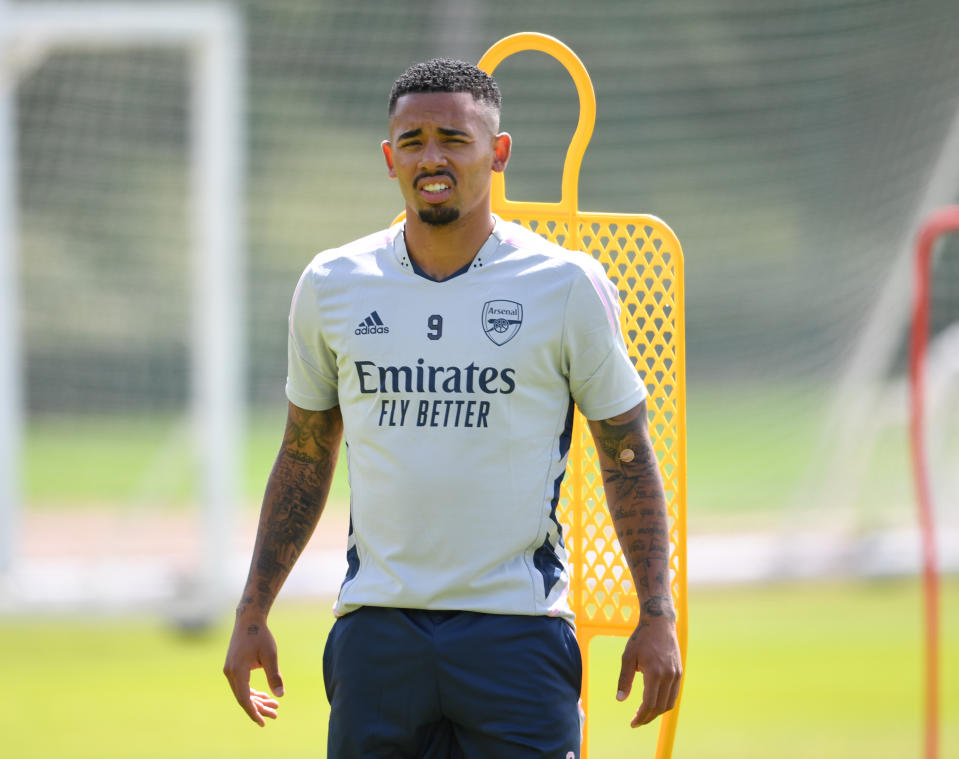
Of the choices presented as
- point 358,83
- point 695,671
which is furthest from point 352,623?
point 358,83

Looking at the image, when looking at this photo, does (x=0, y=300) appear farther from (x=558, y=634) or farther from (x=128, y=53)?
(x=558, y=634)

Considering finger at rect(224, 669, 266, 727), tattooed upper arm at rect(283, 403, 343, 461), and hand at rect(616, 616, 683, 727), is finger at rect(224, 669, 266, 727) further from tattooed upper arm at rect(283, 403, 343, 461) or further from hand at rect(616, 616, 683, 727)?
hand at rect(616, 616, 683, 727)

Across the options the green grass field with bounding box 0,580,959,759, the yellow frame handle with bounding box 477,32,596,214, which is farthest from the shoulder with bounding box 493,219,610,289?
the green grass field with bounding box 0,580,959,759

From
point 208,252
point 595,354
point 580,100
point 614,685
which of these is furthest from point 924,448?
point 208,252

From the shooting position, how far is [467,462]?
2105 millimetres

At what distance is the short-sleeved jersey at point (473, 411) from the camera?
2.10 meters

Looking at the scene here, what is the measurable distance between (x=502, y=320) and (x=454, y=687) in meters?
0.55

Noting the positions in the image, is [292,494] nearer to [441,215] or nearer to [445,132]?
[441,215]

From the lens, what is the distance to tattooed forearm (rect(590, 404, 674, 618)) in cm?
216

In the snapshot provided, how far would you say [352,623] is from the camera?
7.07 feet

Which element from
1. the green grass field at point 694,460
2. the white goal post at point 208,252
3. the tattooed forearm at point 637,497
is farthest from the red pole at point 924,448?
the green grass field at point 694,460

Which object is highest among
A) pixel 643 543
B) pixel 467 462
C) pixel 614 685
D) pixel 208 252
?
pixel 208 252

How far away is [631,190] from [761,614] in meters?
3.96

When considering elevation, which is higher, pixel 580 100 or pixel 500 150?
pixel 580 100
